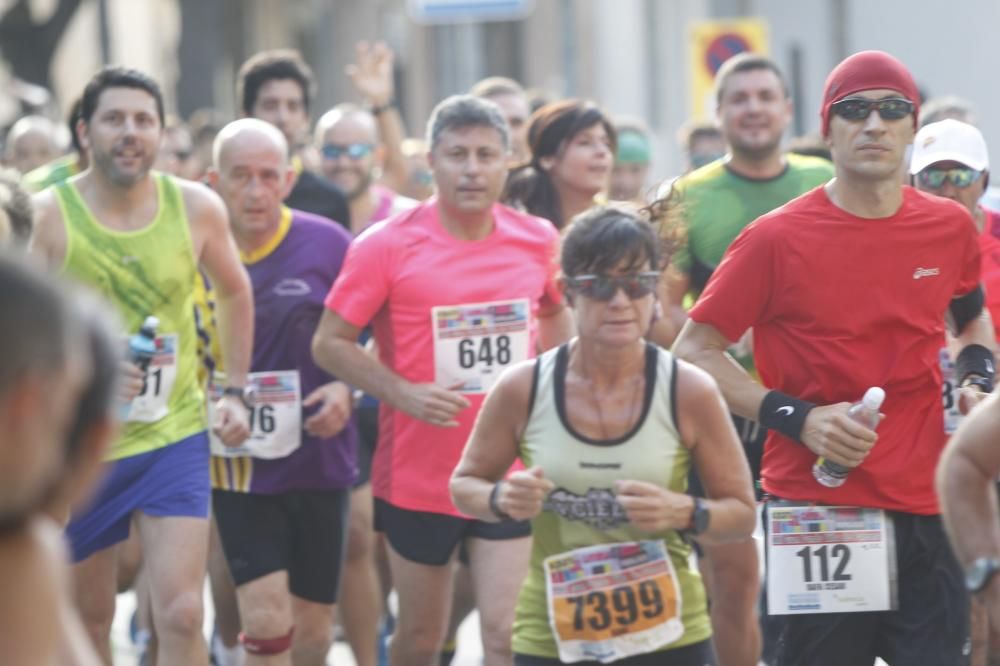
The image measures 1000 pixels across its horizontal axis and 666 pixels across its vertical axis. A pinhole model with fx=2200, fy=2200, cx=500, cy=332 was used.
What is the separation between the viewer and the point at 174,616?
22.6 feet

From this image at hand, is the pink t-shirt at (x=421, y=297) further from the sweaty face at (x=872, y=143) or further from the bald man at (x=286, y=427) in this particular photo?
the sweaty face at (x=872, y=143)

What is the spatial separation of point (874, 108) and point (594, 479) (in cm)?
147

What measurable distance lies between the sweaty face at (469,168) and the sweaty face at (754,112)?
4.02ft

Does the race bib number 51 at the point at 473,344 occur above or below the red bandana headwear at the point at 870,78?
below

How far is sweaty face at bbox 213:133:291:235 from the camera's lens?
26.8 ft

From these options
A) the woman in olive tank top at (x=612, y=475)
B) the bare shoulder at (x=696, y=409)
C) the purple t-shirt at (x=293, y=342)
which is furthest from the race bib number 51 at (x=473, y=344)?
the bare shoulder at (x=696, y=409)

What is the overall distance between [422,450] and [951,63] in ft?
42.4

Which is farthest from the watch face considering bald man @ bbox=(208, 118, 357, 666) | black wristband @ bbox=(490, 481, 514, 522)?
bald man @ bbox=(208, 118, 357, 666)

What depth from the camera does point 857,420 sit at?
5.73 meters

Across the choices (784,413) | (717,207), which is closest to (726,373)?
(784,413)

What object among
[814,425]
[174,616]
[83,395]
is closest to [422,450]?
[174,616]

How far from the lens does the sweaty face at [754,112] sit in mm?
A: 8359

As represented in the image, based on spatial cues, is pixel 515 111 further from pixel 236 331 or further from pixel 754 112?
pixel 236 331

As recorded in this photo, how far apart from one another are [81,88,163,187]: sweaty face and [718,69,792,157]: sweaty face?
7.42ft
